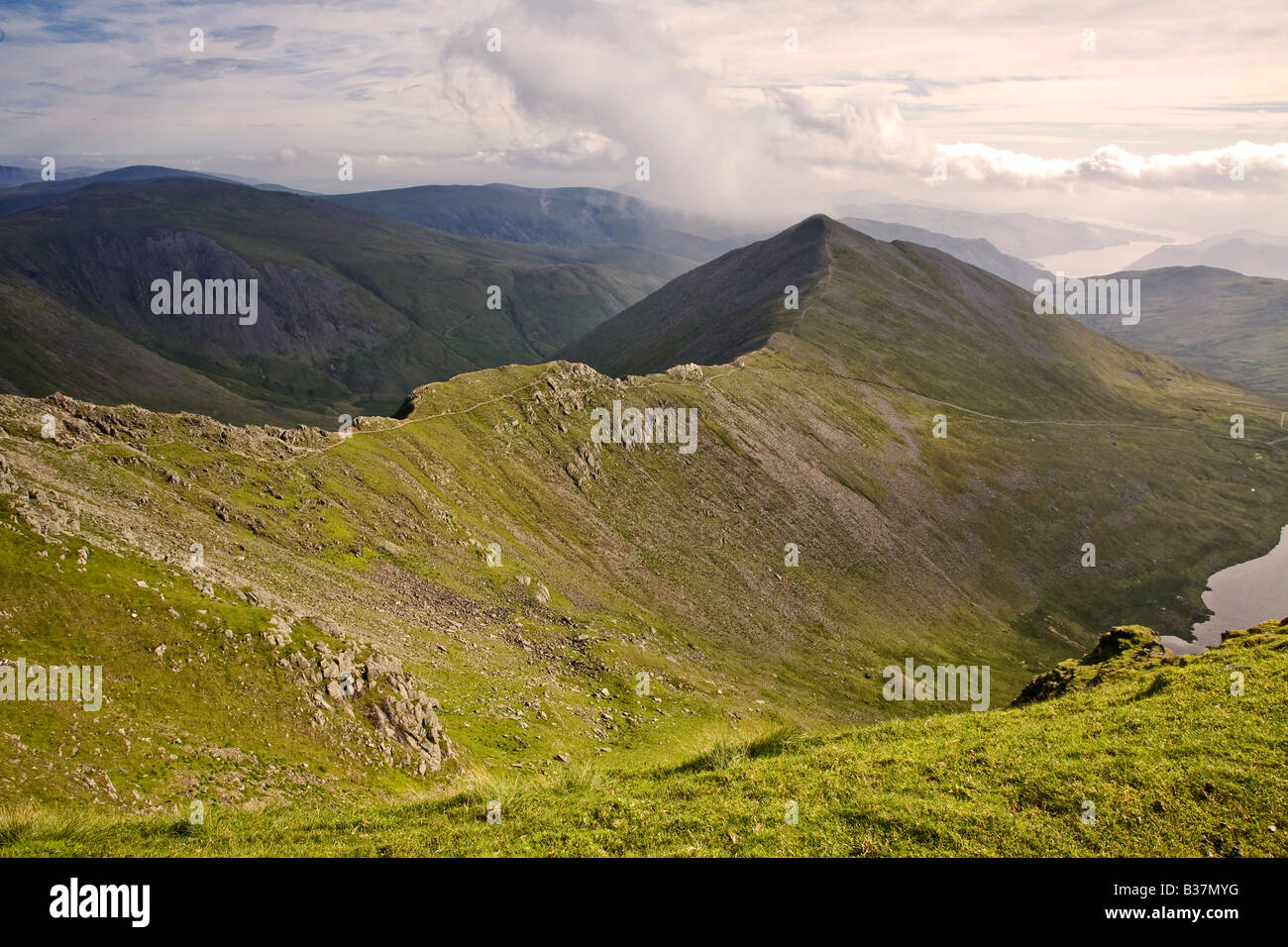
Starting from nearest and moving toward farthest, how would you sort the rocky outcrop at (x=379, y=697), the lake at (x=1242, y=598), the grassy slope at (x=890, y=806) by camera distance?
the grassy slope at (x=890, y=806)
the rocky outcrop at (x=379, y=697)
the lake at (x=1242, y=598)

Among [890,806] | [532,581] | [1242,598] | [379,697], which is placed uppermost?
[532,581]

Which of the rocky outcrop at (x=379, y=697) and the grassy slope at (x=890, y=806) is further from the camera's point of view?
the rocky outcrop at (x=379, y=697)

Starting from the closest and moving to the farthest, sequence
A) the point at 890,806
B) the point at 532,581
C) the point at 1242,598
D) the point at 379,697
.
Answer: the point at 890,806 → the point at 379,697 → the point at 532,581 → the point at 1242,598

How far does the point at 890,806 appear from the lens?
1994cm

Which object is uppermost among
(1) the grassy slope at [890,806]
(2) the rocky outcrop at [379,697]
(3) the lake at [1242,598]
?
(1) the grassy slope at [890,806]

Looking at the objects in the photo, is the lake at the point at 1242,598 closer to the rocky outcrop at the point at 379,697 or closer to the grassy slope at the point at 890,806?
the grassy slope at the point at 890,806

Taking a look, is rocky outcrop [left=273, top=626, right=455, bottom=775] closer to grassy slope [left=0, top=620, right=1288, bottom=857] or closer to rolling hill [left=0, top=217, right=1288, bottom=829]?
rolling hill [left=0, top=217, right=1288, bottom=829]

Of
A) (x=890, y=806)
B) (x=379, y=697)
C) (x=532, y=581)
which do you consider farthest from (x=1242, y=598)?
(x=379, y=697)

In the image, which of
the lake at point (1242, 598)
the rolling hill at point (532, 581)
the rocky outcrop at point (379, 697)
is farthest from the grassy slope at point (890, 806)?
the lake at point (1242, 598)

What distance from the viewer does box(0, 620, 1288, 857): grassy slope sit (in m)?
18.1

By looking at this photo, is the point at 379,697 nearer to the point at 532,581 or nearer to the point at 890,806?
the point at 890,806

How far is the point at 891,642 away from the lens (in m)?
98.6

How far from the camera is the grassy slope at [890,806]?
59.4 ft
